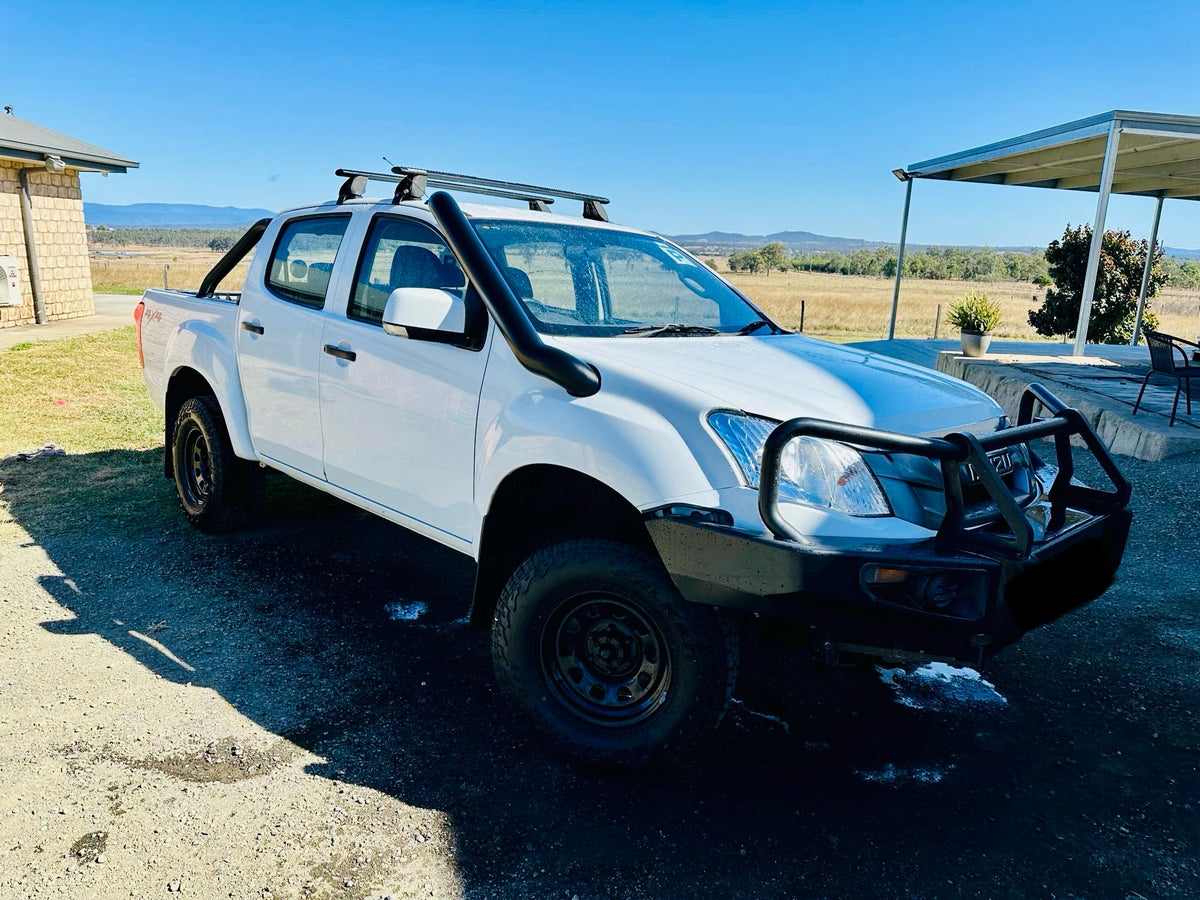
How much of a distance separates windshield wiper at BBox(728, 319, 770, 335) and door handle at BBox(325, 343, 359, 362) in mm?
1625

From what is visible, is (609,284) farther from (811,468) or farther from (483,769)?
(483,769)

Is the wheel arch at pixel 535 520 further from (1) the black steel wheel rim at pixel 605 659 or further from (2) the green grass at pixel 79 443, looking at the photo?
(2) the green grass at pixel 79 443

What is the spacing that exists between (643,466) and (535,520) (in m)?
0.79

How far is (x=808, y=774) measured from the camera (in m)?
3.01

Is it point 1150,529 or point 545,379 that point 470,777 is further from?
point 1150,529

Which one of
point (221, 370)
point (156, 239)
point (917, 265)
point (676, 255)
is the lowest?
point (221, 370)

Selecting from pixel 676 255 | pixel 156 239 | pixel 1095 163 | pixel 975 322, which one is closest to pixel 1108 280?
pixel 1095 163

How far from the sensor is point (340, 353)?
384cm

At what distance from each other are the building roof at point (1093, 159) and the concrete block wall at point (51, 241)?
1628 centimetres

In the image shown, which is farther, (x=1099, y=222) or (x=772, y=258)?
(x=772, y=258)

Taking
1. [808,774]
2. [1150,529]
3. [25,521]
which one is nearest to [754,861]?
[808,774]

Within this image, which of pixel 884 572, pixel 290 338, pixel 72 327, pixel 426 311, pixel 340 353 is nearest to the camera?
pixel 884 572

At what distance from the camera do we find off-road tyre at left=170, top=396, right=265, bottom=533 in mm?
4980

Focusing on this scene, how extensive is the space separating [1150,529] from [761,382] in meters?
4.36
